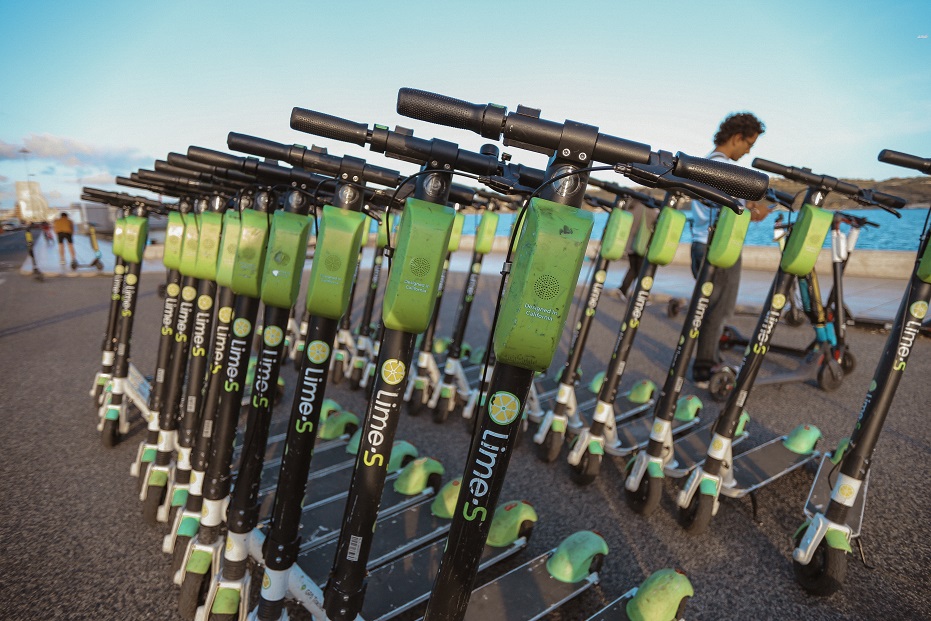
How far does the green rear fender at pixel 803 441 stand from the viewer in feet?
14.4

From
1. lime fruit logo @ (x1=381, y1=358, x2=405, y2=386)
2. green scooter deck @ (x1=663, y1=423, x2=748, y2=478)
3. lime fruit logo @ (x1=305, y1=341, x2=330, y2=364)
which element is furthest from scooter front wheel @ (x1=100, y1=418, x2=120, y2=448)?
green scooter deck @ (x1=663, y1=423, x2=748, y2=478)

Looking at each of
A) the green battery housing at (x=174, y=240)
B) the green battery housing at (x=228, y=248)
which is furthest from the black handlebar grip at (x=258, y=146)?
the green battery housing at (x=174, y=240)

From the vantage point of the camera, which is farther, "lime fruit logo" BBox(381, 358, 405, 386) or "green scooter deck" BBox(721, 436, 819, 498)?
"green scooter deck" BBox(721, 436, 819, 498)

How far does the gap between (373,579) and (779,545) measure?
9.18 feet

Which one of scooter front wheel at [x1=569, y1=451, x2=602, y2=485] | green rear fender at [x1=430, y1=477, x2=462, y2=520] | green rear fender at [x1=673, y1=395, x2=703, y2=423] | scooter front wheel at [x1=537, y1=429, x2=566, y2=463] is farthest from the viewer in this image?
green rear fender at [x1=673, y1=395, x2=703, y2=423]

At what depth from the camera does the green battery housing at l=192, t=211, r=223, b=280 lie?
9.67ft

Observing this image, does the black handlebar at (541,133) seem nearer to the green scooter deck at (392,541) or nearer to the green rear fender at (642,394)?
the green scooter deck at (392,541)

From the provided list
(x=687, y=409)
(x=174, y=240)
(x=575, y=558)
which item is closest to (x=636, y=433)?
(x=687, y=409)

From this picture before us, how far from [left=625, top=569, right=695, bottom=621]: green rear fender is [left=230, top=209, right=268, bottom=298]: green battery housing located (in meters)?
2.51

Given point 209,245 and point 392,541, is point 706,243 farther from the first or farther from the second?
point 209,245

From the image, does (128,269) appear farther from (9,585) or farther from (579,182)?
(579,182)

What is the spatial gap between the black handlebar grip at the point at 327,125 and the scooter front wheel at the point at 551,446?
341 centimetres

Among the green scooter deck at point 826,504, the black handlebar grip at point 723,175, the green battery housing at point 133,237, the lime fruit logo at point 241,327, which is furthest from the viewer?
the green battery housing at point 133,237

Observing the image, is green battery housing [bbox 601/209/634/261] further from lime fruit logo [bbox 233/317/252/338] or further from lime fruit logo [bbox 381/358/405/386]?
lime fruit logo [bbox 233/317/252/338]
